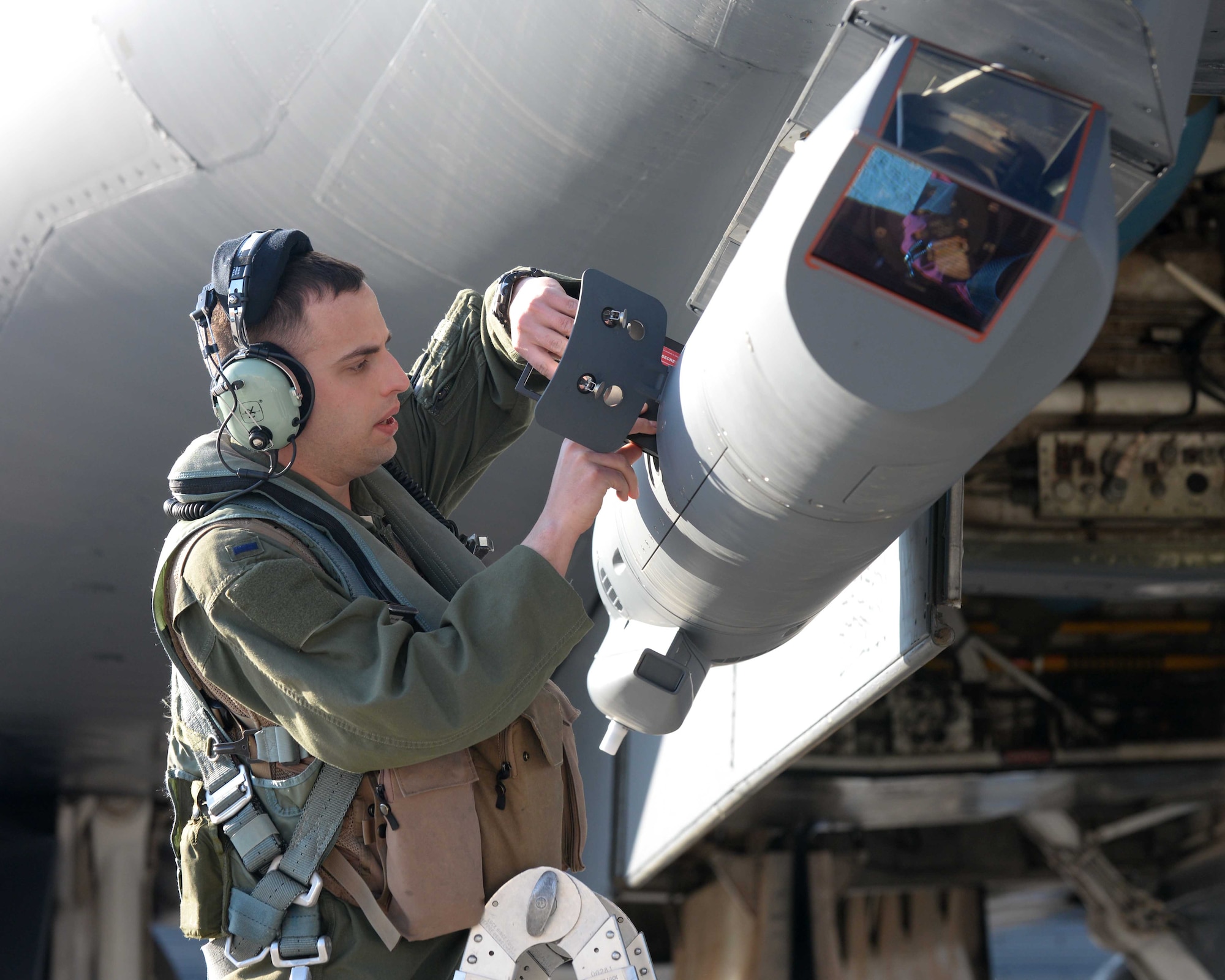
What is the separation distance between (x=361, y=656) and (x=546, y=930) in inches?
18.8

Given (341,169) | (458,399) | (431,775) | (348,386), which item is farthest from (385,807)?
(341,169)

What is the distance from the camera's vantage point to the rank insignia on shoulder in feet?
5.23

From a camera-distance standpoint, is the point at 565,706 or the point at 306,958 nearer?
the point at 306,958

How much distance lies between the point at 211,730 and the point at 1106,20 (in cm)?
148

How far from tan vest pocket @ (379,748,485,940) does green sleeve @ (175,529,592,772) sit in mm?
92

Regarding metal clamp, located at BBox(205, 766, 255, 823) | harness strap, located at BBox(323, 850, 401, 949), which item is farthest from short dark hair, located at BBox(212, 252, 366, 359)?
harness strap, located at BBox(323, 850, 401, 949)

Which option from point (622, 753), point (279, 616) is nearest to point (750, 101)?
point (279, 616)

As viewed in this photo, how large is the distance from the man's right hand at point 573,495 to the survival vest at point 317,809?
0.66ft

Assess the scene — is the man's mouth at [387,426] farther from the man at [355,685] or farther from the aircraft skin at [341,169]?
the aircraft skin at [341,169]

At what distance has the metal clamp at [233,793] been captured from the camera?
67.0 inches

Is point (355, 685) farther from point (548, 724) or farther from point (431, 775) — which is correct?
point (548, 724)

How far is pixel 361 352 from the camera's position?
1.81 metres

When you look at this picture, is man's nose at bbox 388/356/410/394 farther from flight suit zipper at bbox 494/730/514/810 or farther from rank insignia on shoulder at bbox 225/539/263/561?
flight suit zipper at bbox 494/730/514/810

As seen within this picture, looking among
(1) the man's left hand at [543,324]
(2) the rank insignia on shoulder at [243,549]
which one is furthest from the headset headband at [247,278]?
(1) the man's left hand at [543,324]
